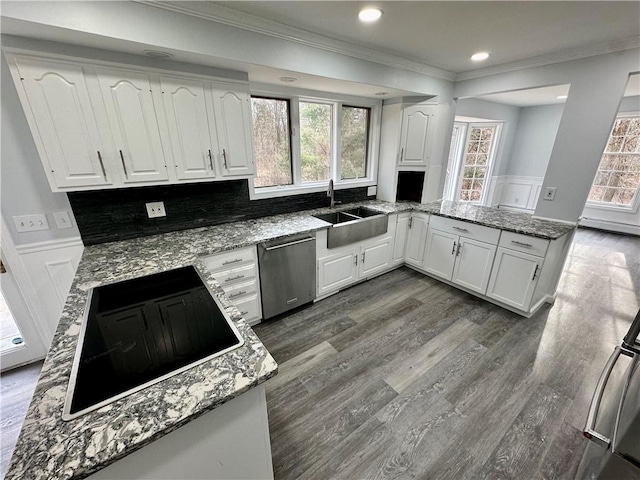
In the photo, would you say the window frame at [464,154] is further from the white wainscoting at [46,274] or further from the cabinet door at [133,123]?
the white wainscoting at [46,274]

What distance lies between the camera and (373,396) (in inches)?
71.2

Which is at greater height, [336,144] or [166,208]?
[336,144]

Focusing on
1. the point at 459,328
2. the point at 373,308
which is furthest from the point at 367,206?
the point at 459,328

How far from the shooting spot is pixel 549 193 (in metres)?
2.66

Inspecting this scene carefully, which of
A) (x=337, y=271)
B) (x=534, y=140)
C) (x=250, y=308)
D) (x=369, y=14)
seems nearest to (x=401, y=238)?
(x=337, y=271)

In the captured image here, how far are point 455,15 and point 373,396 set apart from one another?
8.53 feet

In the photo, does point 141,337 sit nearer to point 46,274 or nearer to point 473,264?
point 46,274

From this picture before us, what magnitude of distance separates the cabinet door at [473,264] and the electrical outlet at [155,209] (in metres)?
2.99

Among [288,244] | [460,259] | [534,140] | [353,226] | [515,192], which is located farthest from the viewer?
[515,192]

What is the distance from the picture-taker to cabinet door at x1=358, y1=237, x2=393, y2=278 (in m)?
3.06

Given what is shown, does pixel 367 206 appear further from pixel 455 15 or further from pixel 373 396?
pixel 373 396

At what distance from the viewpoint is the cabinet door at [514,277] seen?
96.7 inches

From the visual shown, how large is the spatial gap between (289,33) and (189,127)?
100 centimetres

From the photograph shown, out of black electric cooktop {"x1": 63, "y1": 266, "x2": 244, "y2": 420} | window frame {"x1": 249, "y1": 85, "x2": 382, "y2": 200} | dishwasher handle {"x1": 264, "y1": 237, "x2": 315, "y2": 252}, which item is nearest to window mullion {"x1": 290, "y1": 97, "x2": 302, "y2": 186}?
window frame {"x1": 249, "y1": 85, "x2": 382, "y2": 200}
